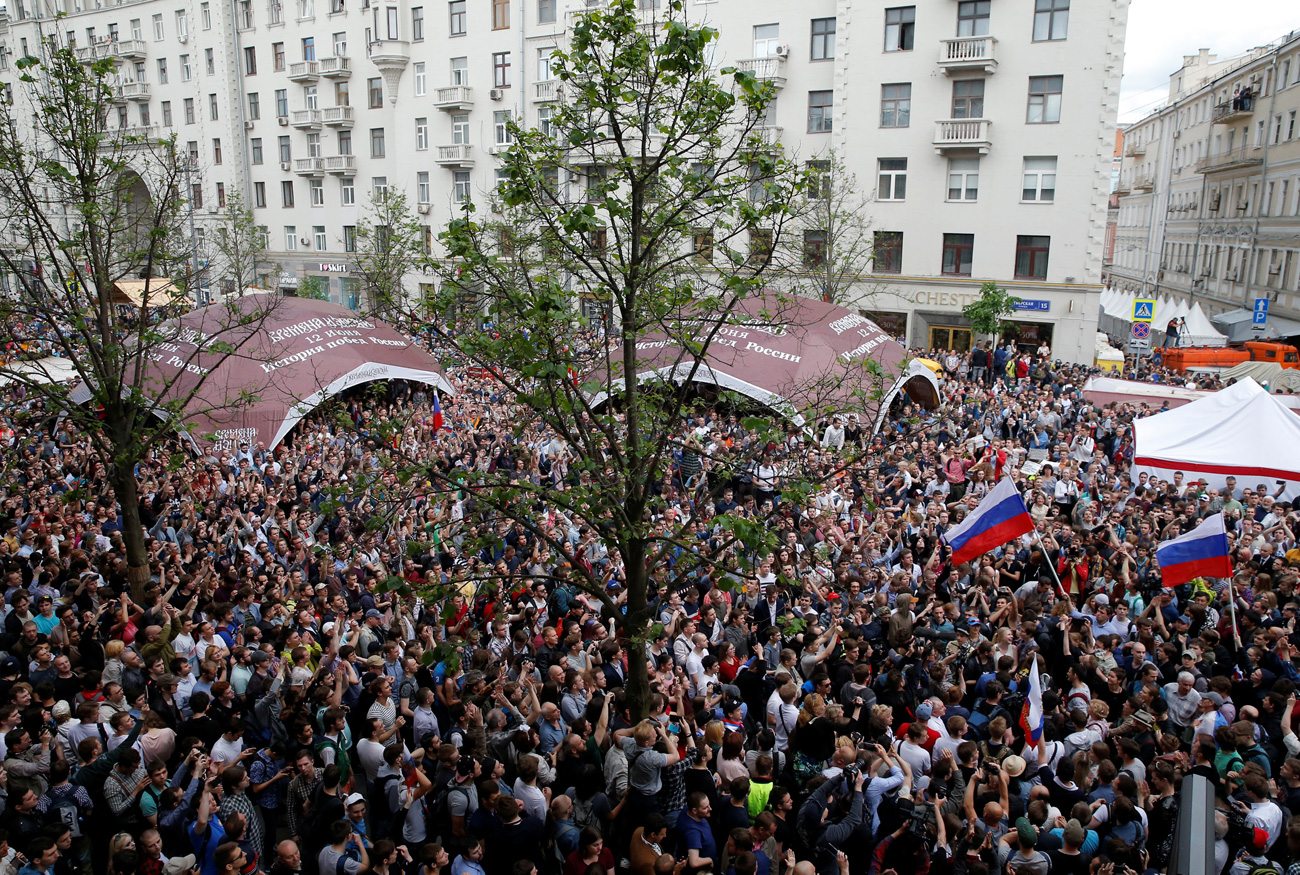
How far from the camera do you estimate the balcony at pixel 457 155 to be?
141 feet

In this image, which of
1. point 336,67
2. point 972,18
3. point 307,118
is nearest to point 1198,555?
point 972,18

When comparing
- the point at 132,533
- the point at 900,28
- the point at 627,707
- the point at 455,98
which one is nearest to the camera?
the point at 627,707

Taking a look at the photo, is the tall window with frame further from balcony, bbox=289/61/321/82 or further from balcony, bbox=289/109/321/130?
balcony, bbox=289/61/321/82

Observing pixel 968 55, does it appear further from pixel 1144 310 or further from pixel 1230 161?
pixel 1230 161

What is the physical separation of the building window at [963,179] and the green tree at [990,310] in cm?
453

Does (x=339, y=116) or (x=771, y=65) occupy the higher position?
(x=771, y=65)

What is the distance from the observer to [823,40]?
1409 inches

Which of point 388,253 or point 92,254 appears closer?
point 92,254

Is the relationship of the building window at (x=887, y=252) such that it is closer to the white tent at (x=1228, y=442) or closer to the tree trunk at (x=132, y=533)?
the white tent at (x=1228, y=442)

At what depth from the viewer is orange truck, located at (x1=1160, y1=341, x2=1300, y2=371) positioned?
2928 centimetres

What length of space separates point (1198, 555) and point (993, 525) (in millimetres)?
2186

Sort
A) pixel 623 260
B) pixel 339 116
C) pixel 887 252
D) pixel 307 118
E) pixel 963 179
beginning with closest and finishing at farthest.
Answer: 1. pixel 623 260
2. pixel 963 179
3. pixel 887 252
4. pixel 339 116
5. pixel 307 118

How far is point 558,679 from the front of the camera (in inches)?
313

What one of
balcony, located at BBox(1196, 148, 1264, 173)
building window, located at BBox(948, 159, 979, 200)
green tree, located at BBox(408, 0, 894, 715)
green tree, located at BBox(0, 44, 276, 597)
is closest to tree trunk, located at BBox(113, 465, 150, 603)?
green tree, located at BBox(0, 44, 276, 597)
